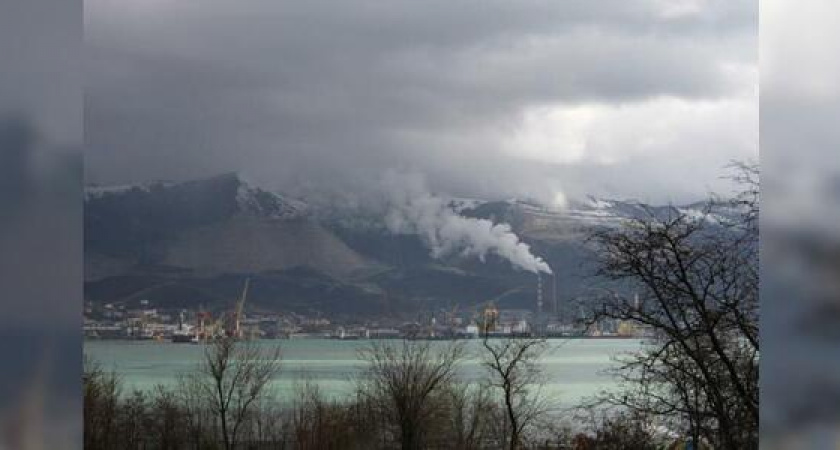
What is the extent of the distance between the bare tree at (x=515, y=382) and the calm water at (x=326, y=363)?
0.19 ft

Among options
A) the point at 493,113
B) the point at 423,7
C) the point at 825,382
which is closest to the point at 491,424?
the point at 493,113

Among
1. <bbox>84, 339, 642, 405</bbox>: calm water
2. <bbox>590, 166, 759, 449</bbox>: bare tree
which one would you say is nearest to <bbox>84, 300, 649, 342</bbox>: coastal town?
<bbox>84, 339, 642, 405</bbox>: calm water

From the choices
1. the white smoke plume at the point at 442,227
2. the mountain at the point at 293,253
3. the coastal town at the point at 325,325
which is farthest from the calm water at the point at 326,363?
the white smoke plume at the point at 442,227

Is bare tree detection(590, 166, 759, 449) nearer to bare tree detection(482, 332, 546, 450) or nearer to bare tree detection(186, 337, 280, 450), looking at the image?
bare tree detection(482, 332, 546, 450)

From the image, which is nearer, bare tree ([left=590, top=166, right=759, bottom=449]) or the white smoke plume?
bare tree ([left=590, top=166, right=759, bottom=449])

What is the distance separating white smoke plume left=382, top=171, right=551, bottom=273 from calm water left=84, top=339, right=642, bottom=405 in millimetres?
446

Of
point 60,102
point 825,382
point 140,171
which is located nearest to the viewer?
point 825,382

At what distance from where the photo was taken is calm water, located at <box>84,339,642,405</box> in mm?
5293

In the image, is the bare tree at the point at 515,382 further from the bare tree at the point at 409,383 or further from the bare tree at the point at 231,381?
the bare tree at the point at 231,381

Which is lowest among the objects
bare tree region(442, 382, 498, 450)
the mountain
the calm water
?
bare tree region(442, 382, 498, 450)

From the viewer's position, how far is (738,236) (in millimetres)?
5336

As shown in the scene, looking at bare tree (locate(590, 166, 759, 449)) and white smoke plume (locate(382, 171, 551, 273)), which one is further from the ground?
white smoke plume (locate(382, 171, 551, 273))

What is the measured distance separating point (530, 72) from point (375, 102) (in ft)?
2.42

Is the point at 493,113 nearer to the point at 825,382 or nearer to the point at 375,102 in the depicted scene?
the point at 375,102
